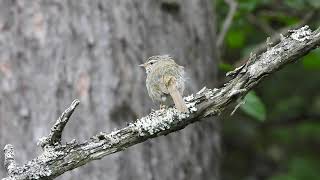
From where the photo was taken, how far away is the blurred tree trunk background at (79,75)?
3.44m

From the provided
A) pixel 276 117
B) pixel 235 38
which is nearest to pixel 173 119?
pixel 235 38

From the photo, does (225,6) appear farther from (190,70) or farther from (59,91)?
(59,91)

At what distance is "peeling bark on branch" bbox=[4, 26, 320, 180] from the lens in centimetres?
219

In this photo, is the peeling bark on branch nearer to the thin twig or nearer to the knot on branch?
the knot on branch

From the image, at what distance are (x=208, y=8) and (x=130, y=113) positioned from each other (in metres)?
0.91

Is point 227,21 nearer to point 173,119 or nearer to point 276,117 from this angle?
point 276,117

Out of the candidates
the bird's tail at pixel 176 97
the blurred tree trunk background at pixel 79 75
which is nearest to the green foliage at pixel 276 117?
the blurred tree trunk background at pixel 79 75

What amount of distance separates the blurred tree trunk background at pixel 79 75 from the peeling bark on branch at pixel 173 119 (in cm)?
122

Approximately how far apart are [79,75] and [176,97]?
3.87 ft

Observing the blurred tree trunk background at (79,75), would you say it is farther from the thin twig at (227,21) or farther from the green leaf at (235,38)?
the green leaf at (235,38)

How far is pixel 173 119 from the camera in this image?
2236 millimetres

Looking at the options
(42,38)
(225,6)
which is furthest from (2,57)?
(225,6)

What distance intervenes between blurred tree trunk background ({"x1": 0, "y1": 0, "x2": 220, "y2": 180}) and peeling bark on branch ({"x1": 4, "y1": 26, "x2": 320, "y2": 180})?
1.22m

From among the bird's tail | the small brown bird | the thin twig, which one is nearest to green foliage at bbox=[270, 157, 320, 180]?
Answer: the thin twig
